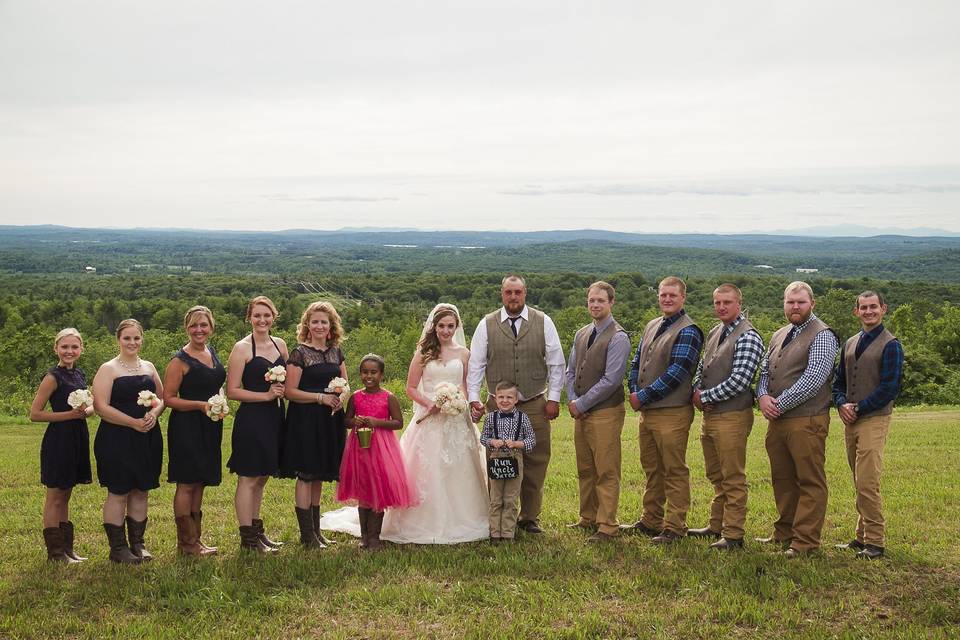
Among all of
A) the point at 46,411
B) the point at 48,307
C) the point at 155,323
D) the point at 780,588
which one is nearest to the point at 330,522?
the point at 46,411

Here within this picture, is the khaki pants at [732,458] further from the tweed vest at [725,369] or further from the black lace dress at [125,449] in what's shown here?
the black lace dress at [125,449]

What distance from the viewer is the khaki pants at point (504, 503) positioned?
7.82 m

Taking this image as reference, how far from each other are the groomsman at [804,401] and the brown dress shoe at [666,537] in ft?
3.36

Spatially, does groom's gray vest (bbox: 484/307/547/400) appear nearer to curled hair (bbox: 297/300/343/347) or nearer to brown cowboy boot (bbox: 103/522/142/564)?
curled hair (bbox: 297/300/343/347)

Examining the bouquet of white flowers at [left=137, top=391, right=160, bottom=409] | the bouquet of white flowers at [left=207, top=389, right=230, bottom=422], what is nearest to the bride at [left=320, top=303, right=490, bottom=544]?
A: the bouquet of white flowers at [left=207, top=389, right=230, bottom=422]

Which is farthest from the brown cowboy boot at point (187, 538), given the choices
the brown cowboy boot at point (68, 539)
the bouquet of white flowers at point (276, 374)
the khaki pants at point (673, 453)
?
the khaki pants at point (673, 453)

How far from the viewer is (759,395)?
24.2 feet

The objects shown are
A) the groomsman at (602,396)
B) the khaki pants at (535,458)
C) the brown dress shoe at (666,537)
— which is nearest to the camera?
the brown dress shoe at (666,537)

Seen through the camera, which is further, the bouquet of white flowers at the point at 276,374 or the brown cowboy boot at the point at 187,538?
the brown cowboy boot at the point at 187,538

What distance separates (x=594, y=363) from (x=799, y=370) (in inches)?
75.1

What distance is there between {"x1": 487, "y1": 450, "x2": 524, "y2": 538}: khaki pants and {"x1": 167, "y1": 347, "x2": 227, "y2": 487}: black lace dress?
2.59 metres

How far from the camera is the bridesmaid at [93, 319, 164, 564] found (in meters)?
7.15

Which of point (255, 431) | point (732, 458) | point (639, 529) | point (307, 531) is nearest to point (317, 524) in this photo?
point (307, 531)

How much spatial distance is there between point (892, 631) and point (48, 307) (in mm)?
85285
